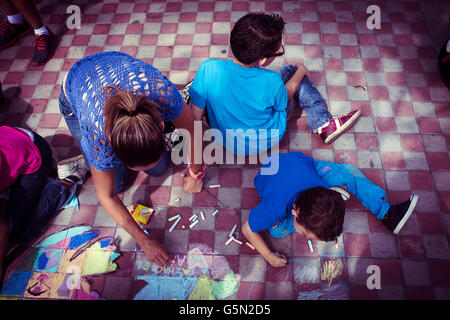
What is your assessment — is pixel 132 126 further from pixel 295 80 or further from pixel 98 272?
pixel 295 80

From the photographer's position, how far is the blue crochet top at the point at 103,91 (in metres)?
1.46

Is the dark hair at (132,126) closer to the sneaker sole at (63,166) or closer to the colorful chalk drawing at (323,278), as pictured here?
the sneaker sole at (63,166)

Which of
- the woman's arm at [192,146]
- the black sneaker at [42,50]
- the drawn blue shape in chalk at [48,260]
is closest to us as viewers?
the woman's arm at [192,146]

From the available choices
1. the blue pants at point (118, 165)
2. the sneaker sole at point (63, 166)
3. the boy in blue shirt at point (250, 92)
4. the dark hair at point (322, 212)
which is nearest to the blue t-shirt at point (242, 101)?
the boy in blue shirt at point (250, 92)

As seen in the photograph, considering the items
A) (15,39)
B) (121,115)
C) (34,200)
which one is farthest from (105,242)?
(15,39)

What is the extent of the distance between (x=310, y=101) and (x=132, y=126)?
164cm

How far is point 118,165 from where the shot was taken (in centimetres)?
214

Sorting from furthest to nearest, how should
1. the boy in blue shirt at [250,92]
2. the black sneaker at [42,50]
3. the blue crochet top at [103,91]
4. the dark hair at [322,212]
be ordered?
the black sneaker at [42,50] → the boy in blue shirt at [250,92] → the dark hair at [322,212] → the blue crochet top at [103,91]

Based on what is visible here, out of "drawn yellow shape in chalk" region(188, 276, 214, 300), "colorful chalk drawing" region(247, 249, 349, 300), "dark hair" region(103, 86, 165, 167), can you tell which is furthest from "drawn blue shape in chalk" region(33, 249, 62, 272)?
"colorful chalk drawing" region(247, 249, 349, 300)

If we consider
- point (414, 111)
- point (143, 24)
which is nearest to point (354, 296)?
point (414, 111)

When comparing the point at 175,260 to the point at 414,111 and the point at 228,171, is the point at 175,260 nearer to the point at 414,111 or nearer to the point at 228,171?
the point at 228,171

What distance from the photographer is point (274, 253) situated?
2.03 m

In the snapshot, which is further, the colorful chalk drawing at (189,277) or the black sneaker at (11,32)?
the black sneaker at (11,32)

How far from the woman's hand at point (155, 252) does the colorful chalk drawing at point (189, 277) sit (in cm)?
12
